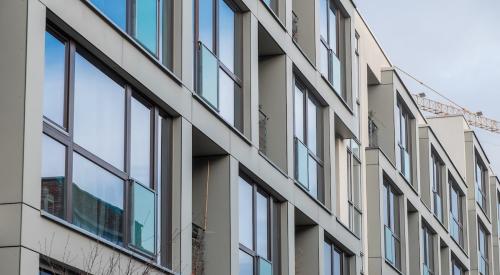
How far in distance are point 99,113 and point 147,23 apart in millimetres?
2843

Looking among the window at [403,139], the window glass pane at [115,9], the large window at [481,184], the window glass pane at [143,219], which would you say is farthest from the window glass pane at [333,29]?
the large window at [481,184]

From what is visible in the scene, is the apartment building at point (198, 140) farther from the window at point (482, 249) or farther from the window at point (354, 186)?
the window at point (482, 249)

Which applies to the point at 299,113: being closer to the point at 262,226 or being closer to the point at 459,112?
the point at 262,226

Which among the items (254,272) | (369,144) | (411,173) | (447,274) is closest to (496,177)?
→ (447,274)

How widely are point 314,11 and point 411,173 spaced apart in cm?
1484

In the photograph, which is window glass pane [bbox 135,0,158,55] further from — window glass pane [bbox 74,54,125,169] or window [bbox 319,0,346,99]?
window [bbox 319,0,346,99]

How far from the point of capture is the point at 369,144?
1737 inches

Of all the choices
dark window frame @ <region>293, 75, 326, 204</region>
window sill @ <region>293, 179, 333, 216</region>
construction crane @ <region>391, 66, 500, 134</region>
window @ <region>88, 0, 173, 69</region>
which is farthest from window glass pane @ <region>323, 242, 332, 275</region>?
construction crane @ <region>391, 66, 500, 134</region>

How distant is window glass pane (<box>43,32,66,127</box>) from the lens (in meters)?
20.0

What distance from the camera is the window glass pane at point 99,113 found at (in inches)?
827

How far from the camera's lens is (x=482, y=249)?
64188 millimetres

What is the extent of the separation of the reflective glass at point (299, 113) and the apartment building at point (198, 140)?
75 millimetres

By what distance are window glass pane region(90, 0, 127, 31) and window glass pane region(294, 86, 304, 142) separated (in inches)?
432

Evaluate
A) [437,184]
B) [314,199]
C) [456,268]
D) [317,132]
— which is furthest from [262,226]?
[456,268]
